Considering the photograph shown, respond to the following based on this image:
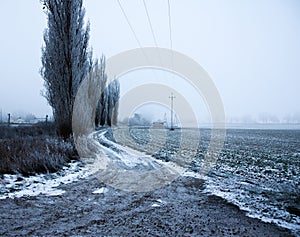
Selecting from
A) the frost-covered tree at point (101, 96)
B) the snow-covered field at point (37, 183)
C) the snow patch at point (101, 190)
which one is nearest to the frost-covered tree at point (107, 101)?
the frost-covered tree at point (101, 96)

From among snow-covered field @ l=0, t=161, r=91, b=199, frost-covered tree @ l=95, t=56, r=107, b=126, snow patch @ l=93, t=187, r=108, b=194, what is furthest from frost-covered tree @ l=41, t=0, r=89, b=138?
frost-covered tree @ l=95, t=56, r=107, b=126

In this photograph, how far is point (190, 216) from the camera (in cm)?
390

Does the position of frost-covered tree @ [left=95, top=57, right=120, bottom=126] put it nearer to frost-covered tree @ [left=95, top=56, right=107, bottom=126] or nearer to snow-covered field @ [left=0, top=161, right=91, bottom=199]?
frost-covered tree @ [left=95, top=56, right=107, bottom=126]

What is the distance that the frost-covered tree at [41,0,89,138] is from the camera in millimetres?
11744

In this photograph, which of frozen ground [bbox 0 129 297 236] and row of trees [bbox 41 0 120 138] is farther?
row of trees [bbox 41 0 120 138]

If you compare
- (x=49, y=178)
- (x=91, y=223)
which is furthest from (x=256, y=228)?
(x=49, y=178)

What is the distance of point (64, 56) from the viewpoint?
12.1 metres

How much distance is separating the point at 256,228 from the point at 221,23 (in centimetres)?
1820

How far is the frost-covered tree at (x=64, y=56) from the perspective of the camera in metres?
11.7

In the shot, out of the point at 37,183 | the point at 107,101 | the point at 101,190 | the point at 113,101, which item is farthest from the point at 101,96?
the point at 101,190

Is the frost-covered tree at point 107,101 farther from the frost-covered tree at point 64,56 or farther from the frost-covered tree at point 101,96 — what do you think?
the frost-covered tree at point 64,56

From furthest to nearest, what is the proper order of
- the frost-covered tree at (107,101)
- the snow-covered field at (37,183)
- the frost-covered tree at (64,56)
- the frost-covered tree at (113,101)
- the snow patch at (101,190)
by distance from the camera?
1. the frost-covered tree at (113,101)
2. the frost-covered tree at (107,101)
3. the frost-covered tree at (64,56)
4. the snow patch at (101,190)
5. the snow-covered field at (37,183)

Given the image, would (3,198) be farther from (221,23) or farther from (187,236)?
(221,23)

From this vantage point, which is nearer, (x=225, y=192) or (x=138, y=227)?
(x=138, y=227)
